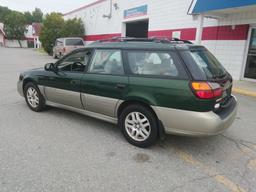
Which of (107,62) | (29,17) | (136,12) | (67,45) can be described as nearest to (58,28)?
(67,45)

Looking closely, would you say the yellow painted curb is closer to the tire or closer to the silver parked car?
the tire

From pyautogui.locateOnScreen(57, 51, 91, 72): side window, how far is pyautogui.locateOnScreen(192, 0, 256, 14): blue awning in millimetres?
6048

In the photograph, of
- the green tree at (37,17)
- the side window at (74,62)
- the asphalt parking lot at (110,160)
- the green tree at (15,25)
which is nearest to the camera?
the asphalt parking lot at (110,160)

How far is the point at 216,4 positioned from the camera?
844 cm

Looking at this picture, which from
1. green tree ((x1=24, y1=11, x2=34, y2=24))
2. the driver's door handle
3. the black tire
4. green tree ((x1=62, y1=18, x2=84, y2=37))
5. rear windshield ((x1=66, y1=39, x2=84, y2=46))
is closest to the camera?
the driver's door handle

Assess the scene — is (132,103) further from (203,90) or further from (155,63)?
(203,90)

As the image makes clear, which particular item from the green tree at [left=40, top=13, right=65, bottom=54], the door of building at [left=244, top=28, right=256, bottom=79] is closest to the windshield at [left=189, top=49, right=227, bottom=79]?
the door of building at [left=244, top=28, right=256, bottom=79]

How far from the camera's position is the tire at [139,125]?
136 inches

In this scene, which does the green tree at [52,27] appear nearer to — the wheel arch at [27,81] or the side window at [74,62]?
the wheel arch at [27,81]

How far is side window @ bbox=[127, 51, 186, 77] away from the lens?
10.7 ft

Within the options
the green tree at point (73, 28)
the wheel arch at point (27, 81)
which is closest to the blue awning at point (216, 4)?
the wheel arch at point (27, 81)

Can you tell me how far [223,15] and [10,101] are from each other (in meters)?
8.83

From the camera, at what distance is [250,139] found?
13.4 ft

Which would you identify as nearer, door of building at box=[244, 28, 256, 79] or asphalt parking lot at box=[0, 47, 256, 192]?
asphalt parking lot at box=[0, 47, 256, 192]
